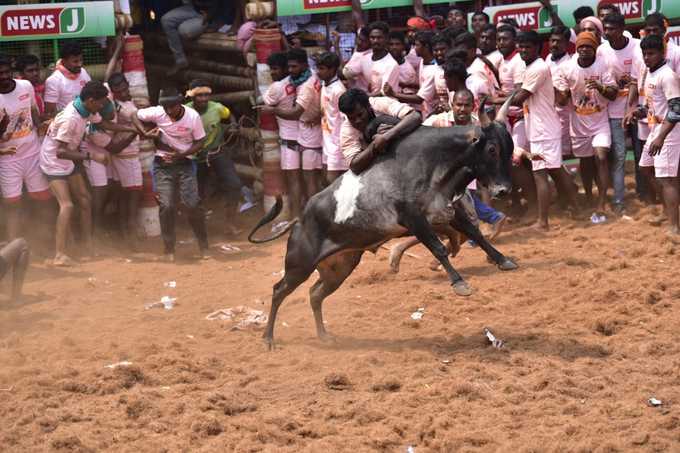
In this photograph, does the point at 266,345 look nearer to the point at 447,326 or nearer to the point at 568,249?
the point at 447,326

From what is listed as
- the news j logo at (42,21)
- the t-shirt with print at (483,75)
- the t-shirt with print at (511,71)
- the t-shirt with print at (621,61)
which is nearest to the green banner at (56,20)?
the news j logo at (42,21)

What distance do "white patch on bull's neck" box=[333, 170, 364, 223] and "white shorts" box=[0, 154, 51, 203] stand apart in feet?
15.6

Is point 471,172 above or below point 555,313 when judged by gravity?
above

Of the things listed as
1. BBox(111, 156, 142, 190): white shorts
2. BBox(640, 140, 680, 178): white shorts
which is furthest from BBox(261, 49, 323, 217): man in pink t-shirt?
BBox(640, 140, 680, 178): white shorts

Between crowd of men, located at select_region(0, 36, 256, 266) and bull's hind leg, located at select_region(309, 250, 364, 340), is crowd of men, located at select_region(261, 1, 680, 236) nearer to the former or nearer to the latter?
crowd of men, located at select_region(0, 36, 256, 266)

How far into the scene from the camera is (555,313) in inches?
378

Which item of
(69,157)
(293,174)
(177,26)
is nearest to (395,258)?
(293,174)

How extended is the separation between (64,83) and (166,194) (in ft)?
5.39

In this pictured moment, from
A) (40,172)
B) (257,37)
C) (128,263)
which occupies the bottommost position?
(128,263)

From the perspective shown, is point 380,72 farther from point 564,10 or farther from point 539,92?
point 564,10

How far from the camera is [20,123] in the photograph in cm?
1220

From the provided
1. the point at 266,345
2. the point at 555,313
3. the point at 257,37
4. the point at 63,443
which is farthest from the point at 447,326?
the point at 257,37

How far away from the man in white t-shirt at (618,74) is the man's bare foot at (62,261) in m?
5.85

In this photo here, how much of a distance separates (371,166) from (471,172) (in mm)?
795
